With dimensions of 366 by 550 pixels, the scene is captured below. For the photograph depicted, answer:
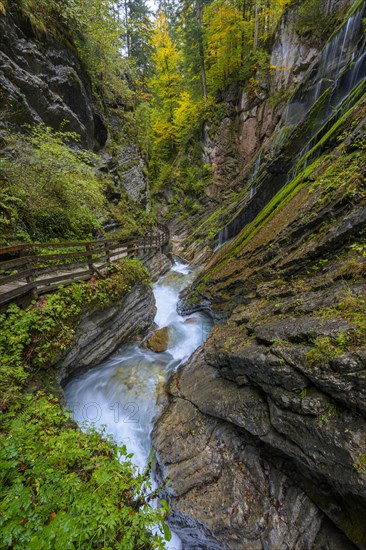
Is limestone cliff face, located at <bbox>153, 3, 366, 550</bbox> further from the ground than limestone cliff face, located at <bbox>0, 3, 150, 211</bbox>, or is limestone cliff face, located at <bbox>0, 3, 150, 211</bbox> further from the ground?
limestone cliff face, located at <bbox>0, 3, 150, 211</bbox>

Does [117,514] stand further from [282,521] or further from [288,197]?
[288,197]

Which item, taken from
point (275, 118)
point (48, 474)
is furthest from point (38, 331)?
point (275, 118)

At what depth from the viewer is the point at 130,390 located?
7.19 metres

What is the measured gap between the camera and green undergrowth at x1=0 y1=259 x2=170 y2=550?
2256mm

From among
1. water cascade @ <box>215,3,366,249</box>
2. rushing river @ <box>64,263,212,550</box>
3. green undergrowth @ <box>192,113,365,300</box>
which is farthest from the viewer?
water cascade @ <box>215,3,366,249</box>

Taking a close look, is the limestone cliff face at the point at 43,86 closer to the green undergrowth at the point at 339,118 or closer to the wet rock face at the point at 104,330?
the wet rock face at the point at 104,330

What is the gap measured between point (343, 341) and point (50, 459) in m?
4.41

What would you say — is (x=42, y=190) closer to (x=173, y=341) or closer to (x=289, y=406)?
(x=173, y=341)

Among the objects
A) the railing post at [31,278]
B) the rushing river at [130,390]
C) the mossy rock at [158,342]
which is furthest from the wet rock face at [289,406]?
the railing post at [31,278]

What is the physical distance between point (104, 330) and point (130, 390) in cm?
212

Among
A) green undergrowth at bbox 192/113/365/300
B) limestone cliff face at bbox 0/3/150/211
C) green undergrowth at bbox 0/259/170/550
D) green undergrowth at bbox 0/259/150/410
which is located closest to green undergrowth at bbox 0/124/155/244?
limestone cliff face at bbox 0/3/150/211

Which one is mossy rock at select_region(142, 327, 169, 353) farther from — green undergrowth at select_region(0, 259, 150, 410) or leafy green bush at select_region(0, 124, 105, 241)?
leafy green bush at select_region(0, 124, 105, 241)

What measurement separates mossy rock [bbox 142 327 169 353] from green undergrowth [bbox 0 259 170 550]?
4187mm

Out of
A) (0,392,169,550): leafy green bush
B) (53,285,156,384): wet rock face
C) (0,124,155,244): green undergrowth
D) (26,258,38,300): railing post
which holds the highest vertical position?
(0,124,155,244): green undergrowth
